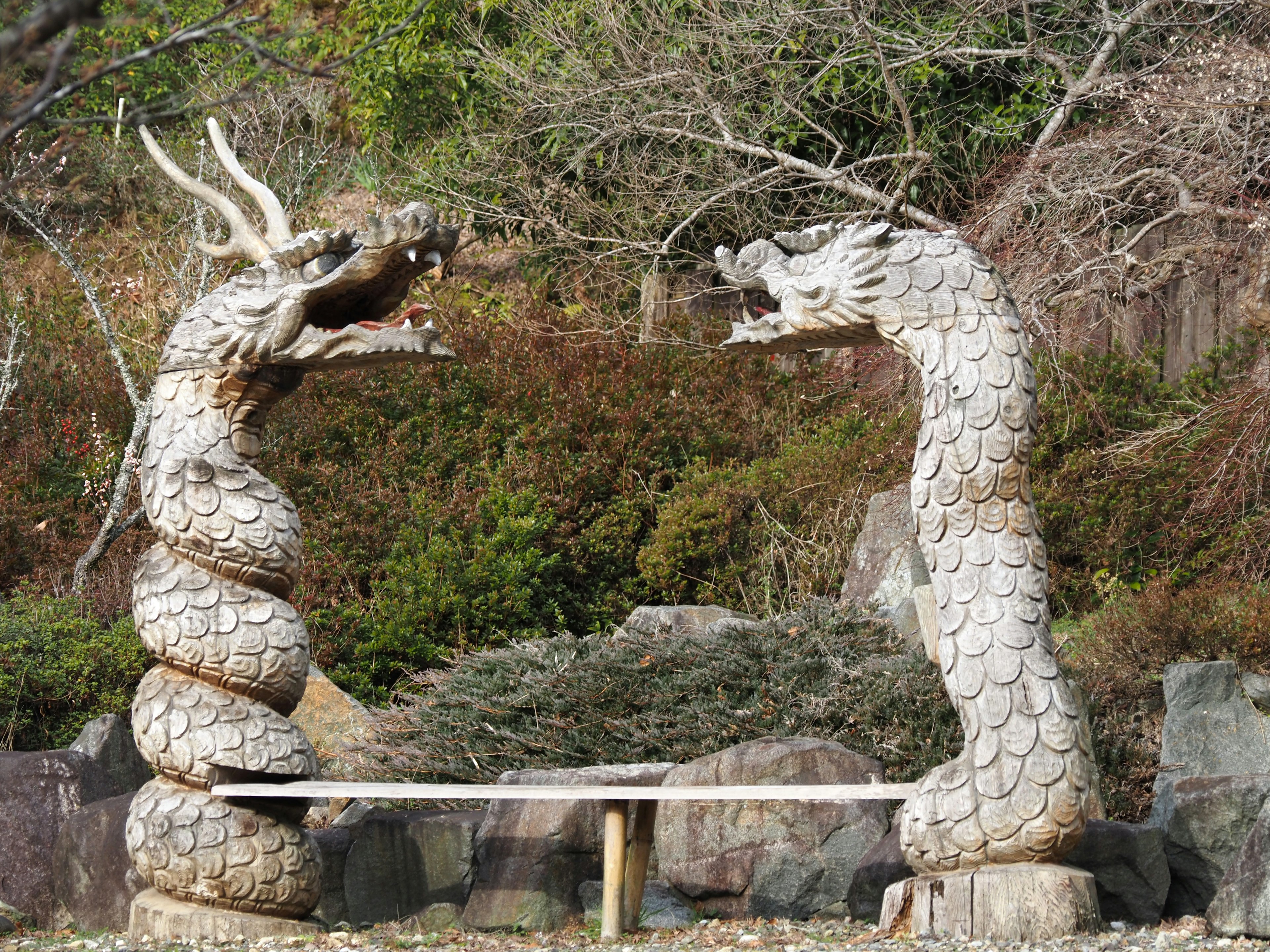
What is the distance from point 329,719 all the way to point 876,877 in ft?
11.1

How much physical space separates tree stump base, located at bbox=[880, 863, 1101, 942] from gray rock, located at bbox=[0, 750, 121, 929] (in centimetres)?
312

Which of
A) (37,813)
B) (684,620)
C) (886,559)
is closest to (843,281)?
(684,620)

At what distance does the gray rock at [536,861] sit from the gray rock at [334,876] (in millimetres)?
481

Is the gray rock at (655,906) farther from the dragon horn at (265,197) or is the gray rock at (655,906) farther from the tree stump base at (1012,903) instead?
the dragon horn at (265,197)

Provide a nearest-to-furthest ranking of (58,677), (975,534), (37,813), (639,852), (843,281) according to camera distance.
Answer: (975,534), (843,281), (639,852), (37,813), (58,677)

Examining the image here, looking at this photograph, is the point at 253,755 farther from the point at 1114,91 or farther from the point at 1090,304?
the point at 1114,91

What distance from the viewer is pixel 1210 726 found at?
225 inches

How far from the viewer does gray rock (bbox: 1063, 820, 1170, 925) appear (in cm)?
420

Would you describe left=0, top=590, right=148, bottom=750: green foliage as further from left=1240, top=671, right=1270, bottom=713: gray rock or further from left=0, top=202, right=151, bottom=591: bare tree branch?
left=1240, top=671, right=1270, bottom=713: gray rock

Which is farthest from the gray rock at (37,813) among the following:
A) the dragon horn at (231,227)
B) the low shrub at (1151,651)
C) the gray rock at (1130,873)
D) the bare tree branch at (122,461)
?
the low shrub at (1151,651)

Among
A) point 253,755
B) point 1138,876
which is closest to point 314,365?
point 253,755

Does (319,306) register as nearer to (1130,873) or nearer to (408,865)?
(408,865)

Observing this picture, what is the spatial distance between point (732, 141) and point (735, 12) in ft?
3.43

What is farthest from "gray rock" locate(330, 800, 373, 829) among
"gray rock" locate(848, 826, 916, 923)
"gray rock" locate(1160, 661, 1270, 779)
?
"gray rock" locate(1160, 661, 1270, 779)
